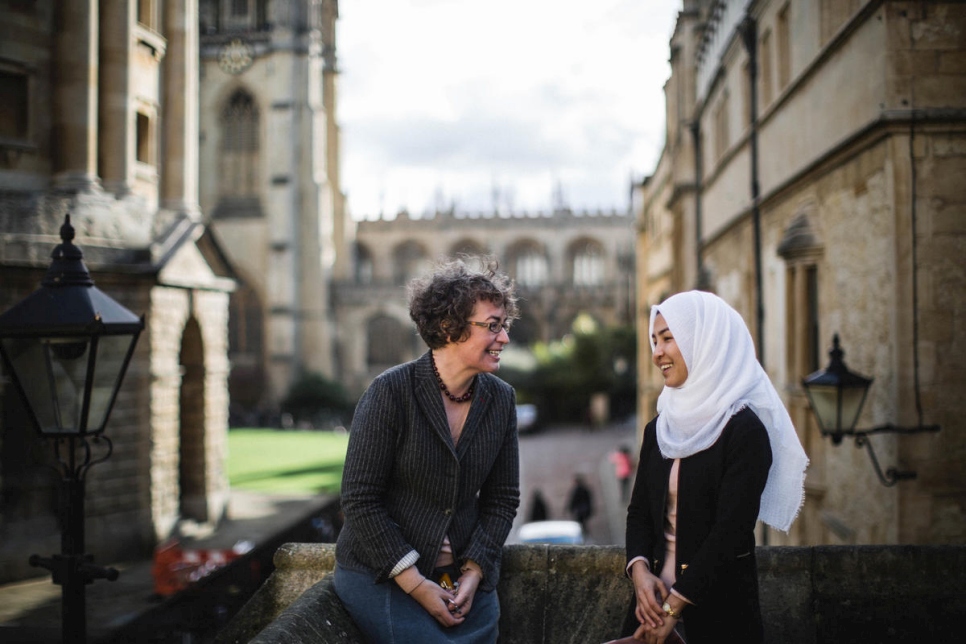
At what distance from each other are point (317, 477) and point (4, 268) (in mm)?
12402

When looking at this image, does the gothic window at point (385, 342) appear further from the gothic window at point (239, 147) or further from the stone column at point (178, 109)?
the stone column at point (178, 109)

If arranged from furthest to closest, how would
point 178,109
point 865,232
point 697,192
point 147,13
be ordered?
point 697,192 < point 178,109 < point 147,13 < point 865,232

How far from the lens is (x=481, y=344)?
2.88 meters

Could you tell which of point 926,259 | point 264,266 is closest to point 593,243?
point 264,266

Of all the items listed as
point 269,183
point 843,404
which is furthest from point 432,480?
point 269,183

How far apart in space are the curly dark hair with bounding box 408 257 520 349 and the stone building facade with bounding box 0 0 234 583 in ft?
31.3

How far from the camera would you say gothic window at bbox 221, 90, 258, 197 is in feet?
136

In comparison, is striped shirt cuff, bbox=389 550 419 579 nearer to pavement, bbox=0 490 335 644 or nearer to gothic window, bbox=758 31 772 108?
pavement, bbox=0 490 335 644

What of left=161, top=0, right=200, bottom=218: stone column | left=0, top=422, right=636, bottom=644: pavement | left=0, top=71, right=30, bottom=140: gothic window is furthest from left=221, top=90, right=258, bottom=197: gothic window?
left=0, top=71, right=30, bottom=140: gothic window

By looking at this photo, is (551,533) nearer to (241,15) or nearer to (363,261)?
(241,15)

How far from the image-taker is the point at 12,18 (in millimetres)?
11617

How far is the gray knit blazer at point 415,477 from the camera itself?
2.78m

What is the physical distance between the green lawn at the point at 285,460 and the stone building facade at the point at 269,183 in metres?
6.11

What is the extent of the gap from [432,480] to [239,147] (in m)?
41.3
